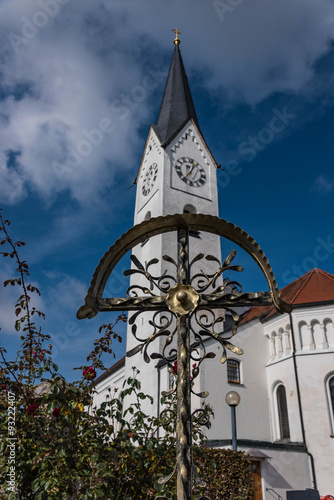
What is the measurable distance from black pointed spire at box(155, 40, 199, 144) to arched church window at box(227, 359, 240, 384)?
15.5 meters

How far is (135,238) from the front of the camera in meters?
3.25

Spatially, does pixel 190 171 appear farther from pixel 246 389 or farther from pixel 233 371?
pixel 246 389

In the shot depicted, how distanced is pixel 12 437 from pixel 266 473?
1370 cm

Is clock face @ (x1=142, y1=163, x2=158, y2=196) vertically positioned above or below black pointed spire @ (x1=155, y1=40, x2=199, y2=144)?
below

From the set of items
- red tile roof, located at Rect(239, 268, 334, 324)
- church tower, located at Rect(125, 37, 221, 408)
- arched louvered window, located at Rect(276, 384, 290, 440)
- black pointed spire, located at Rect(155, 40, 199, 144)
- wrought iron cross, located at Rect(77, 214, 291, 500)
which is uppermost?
black pointed spire, located at Rect(155, 40, 199, 144)

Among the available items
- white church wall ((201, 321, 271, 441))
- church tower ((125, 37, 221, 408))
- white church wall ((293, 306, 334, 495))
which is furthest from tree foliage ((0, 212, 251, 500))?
church tower ((125, 37, 221, 408))

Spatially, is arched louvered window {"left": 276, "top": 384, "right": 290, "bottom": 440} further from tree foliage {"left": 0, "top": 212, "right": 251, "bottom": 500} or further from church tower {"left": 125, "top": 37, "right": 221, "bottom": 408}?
tree foliage {"left": 0, "top": 212, "right": 251, "bottom": 500}

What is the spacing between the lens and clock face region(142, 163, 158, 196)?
28.0 meters

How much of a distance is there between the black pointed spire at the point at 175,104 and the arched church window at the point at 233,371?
50.8 ft

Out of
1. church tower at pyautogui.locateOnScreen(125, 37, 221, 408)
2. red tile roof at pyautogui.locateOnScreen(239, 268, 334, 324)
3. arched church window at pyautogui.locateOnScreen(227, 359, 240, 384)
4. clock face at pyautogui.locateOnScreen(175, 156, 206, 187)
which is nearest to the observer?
arched church window at pyautogui.locateOnScreen(227, 359, 240, 384)

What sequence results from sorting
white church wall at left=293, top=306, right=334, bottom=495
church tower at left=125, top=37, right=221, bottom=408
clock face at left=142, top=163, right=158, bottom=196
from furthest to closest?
clock face at left=142, top=163, right=158, bottom=196, church tower at left=125, top=37, right=221, bottom=408, white church wall at left=293, top=306, right=334, bottom=495

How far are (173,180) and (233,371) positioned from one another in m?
12.8

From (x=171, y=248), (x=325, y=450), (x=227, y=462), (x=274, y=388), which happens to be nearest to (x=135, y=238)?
(x=227, y=462)

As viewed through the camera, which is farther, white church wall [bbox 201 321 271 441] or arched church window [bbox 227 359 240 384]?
arched church window [bbox 227 359 240 384]
